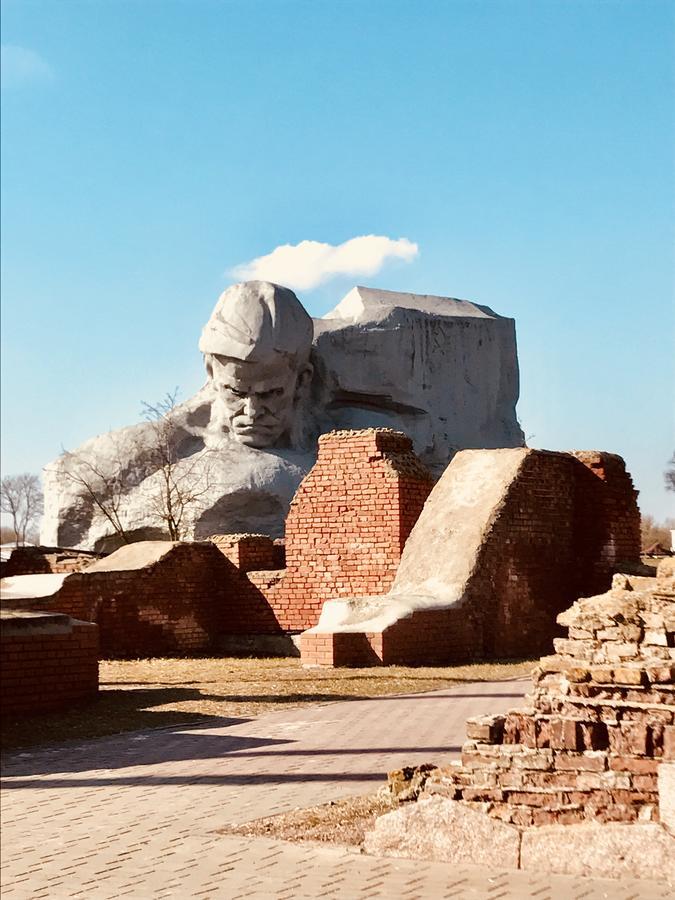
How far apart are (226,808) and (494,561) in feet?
27.6

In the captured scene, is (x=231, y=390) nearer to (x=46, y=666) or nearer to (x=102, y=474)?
(x=102, y=474)

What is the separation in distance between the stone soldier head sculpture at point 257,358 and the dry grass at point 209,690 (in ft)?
62.6

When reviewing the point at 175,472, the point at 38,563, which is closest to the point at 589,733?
the point at 38,563

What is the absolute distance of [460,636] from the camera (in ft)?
44.1

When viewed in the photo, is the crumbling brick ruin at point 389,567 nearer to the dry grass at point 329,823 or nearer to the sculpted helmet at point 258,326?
the dry grass at point 329,823

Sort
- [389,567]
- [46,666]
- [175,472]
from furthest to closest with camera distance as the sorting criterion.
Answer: [175,472], [389,567], [46,666]

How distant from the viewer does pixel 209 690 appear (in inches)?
432

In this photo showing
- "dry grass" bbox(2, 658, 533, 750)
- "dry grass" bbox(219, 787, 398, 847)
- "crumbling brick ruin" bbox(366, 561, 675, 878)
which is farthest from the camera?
"dry grass" bbox(2, 658, 533, 750)

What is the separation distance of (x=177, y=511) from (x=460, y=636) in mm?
18134

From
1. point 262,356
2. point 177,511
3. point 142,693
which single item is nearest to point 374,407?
point 262,356

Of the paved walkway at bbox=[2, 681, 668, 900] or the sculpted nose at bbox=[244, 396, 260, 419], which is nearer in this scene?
the paved walkway at bbox=[2, 681, 668, 900]

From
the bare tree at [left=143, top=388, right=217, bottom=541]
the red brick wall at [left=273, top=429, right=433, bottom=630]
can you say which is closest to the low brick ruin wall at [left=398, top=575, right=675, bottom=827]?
the red brick wall at [left=273, top=429, right=433, bottom=630]

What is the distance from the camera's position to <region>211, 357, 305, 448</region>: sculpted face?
33.1 m

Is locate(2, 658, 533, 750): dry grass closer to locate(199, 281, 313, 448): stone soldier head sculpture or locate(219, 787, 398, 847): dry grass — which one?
locate(219, 787, 398, 847): dry grass
